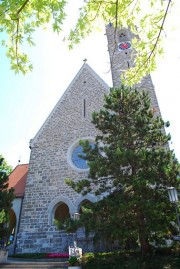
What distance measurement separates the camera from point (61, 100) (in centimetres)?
1823

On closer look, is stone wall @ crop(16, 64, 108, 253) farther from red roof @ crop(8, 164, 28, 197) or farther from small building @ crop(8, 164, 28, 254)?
red roof @ crop(8, 164, 28, 197)

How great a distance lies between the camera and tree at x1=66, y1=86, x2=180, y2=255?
8367 mm

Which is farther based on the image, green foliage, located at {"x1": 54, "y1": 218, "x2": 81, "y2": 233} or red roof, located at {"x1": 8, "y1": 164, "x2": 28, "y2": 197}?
red roof, located at {"x1": 8, "y1": 164, "x2": 28, "y2": 197}

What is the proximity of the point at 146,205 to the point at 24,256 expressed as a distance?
7765 millimetres

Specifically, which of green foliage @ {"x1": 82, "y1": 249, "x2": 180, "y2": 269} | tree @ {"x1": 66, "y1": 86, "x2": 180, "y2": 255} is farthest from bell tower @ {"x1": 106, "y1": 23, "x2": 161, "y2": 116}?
green foliage @ {"x1": 82, "y1": 249, "x2": 180, "y2": 269}

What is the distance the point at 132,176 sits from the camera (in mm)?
9125

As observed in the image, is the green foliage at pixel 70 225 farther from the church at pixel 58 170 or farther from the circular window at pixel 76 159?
the circular window at pixel 76 159

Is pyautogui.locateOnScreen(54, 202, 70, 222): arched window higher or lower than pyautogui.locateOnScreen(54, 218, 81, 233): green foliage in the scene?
higher

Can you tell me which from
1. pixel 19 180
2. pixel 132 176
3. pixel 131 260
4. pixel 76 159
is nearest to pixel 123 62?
pixel 76 159

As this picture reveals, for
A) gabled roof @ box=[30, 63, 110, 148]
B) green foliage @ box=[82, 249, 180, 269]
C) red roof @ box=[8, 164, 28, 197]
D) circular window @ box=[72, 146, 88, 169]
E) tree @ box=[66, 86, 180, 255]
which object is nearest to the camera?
green foliage @ box=[82, 249, 180, 269]

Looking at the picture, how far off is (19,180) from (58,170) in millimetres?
4933

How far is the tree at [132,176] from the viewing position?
837 centimetres

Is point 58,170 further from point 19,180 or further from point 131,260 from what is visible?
point 131,260

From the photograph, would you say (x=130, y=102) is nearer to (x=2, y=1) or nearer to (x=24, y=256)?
(x=2, y=1)
